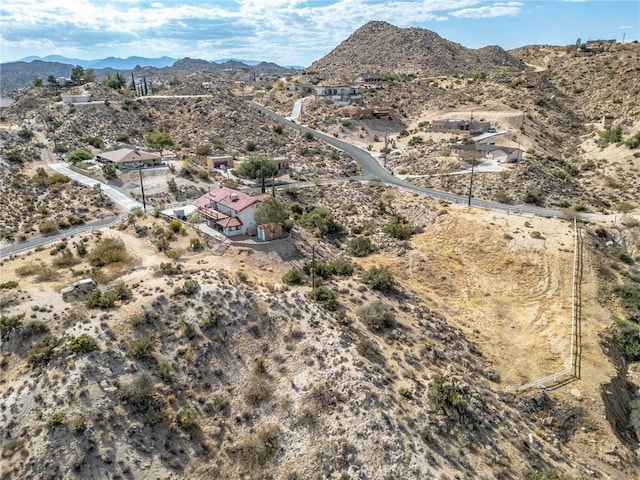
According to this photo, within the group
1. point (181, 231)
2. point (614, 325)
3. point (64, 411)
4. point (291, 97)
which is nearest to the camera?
point (64, 411)

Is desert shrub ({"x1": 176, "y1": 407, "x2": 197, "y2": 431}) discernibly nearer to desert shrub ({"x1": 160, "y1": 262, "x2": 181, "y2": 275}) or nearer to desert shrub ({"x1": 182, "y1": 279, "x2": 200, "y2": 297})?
desert shrub ({"x1": 182, "y1": 279, "x2": 200, "y2": 297})

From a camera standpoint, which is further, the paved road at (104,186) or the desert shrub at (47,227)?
the paved road at (104,186)

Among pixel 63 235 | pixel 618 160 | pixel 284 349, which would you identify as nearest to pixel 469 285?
pixel 284 349

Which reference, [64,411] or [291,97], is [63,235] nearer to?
[64,411]

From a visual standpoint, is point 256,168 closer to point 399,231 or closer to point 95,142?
point 399,231

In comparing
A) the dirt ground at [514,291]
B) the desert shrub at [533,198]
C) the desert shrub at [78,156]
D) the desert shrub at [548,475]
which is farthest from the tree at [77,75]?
the desert shrub at [548,475]

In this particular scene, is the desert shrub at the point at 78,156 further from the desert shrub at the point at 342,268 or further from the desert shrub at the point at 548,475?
the desert shrub at the point at 548,475

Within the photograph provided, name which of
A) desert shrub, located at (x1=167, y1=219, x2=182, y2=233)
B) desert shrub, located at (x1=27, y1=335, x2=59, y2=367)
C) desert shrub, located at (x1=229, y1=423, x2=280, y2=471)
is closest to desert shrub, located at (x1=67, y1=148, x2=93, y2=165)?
desert shrub, located at (x1=167, y1=219, x2=182, y2=233)
